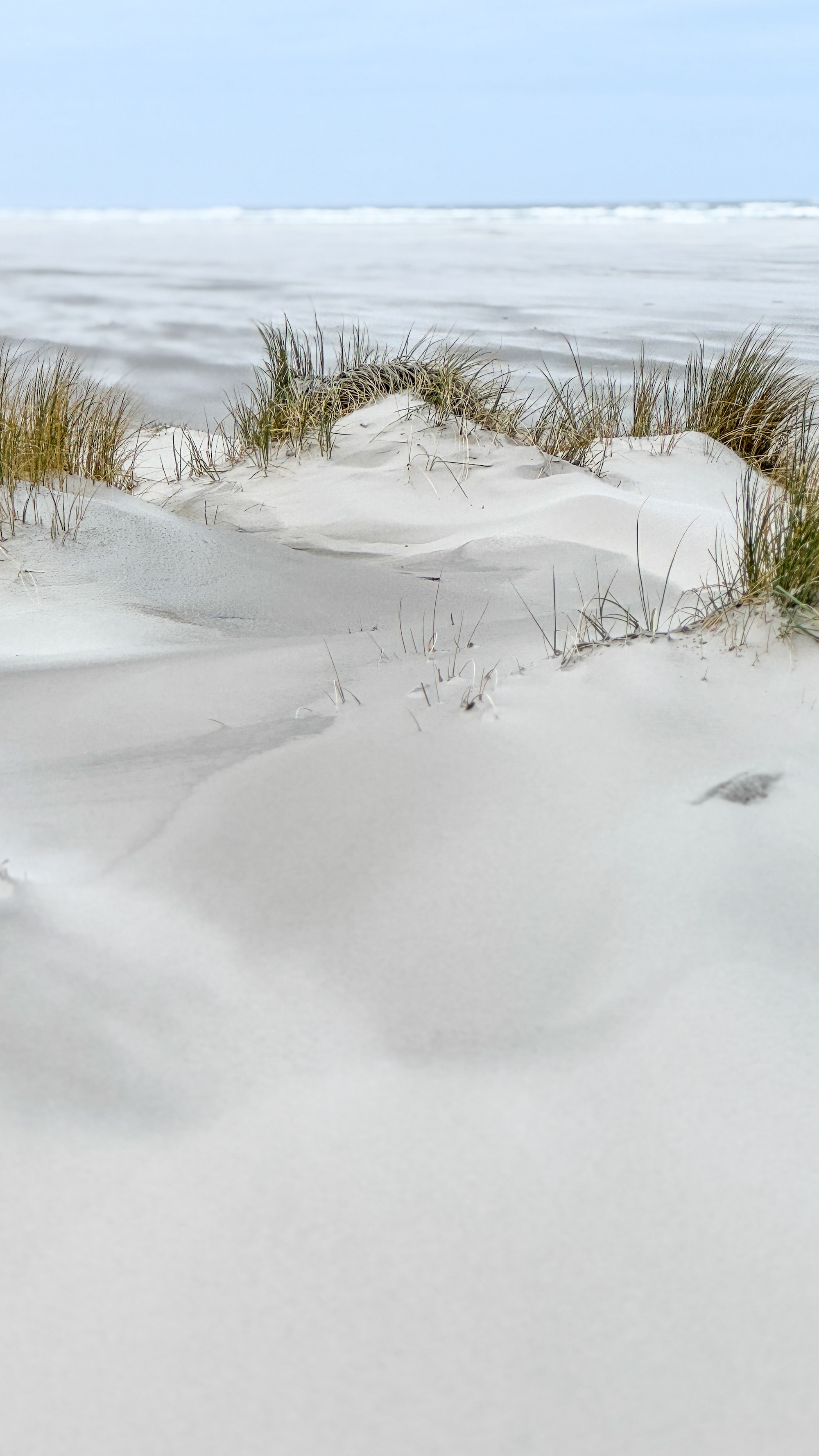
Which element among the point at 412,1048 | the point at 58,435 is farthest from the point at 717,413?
the point at 412,1048

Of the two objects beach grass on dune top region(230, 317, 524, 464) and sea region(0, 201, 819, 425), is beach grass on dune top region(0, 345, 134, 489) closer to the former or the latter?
beach grass on dune top region(230, 317, 524, 464)

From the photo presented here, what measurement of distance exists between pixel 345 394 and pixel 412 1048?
381 centimetres

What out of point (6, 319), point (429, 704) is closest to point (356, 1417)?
point (429, 704)

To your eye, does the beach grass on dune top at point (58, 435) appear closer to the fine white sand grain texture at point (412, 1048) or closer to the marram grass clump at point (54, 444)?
the marram grass clump at point (54, 444)

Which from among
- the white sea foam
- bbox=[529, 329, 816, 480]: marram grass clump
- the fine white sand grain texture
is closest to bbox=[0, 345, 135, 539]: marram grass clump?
the fine white sand grain texture

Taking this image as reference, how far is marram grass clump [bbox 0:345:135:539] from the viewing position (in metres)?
3.31

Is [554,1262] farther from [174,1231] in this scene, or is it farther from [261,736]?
[261,736]

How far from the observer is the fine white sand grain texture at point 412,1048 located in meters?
1.06

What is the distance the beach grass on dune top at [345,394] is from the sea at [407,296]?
0.88 feet

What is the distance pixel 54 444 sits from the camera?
3.74 metres

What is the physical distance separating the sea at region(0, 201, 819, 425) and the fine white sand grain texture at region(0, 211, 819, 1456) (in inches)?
127

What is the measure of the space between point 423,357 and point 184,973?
13.1 ft

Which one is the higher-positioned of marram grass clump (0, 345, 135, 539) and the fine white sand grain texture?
marram grass clump (0, 345, 135, 539)

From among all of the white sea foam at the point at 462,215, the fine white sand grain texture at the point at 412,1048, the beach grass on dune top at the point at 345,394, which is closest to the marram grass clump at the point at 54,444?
the beach grass on dune top at the point at 345,394
